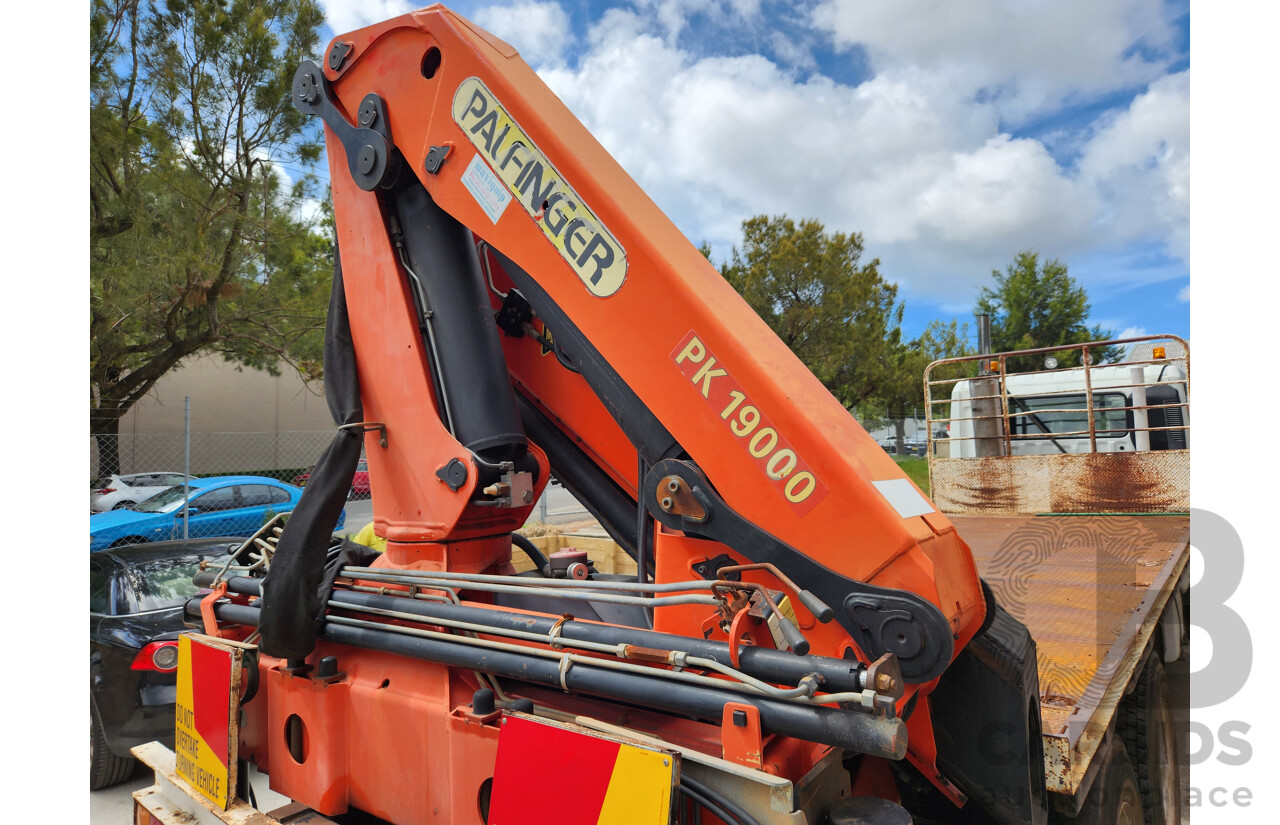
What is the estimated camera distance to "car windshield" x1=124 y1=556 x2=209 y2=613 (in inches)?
176

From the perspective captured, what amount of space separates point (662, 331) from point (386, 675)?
1.43 metres

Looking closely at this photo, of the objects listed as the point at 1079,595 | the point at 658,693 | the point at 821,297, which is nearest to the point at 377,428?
the point at 658,693

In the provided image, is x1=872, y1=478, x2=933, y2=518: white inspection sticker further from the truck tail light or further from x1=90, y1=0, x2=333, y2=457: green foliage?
x1=90, y1=0, x2=333, y2=457: green foliage

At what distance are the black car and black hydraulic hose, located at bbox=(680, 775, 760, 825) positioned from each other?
323 cm

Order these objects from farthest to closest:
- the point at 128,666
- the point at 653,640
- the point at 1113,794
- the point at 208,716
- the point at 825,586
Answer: the point at 128,666, the point at 1113,794, the point at 208,716, the point at 653,640, the point at 825,586

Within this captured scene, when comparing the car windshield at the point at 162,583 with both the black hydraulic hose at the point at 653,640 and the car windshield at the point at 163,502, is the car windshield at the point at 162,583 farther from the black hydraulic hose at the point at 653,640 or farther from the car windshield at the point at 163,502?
the car windshield at the point at 163,502

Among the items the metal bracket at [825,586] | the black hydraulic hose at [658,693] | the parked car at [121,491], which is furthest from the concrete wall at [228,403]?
the metal bracket at [825,586]

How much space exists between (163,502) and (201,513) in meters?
1.08

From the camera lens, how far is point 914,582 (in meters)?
1.67

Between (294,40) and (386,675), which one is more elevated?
(294,40)

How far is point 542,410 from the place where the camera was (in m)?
2.78

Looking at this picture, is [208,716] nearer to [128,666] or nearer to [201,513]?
[128,666]

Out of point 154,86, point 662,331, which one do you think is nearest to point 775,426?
point 662,331

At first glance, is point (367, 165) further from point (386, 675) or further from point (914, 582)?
point (914, 582)
